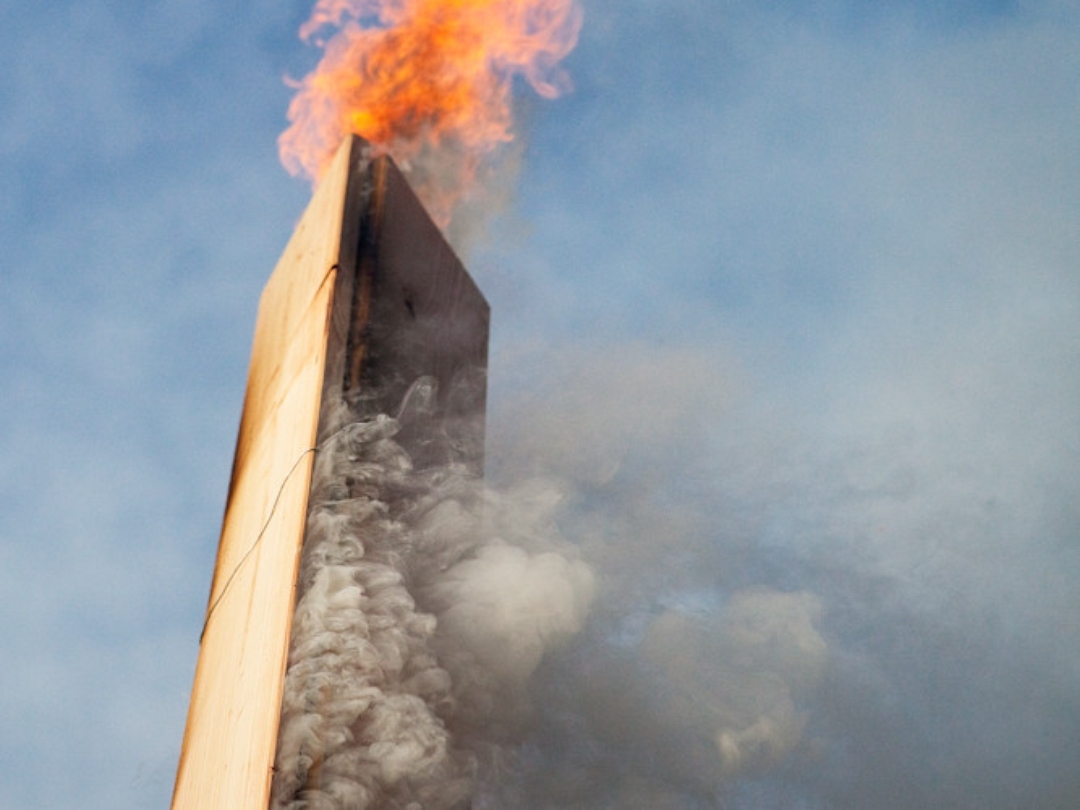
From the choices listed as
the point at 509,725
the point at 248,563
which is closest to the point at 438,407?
the point at 248,563

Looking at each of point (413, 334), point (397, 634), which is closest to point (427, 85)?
point (413, 334)

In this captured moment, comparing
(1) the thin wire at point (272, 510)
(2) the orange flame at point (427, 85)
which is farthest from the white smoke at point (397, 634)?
(2) the orange flame at point (427, 85)

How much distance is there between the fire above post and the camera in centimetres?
103

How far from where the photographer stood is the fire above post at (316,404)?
103cm

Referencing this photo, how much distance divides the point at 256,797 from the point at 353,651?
6.7 inches

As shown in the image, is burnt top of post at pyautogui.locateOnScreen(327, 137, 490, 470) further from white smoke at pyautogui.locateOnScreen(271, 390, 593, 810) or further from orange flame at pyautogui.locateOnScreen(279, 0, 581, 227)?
orange flame at pyautogui.locateOnScreen(279, 0, 581, 227)

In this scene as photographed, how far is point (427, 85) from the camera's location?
76.1 inches

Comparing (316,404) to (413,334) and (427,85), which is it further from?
(427,85)

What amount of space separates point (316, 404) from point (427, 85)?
1072mm

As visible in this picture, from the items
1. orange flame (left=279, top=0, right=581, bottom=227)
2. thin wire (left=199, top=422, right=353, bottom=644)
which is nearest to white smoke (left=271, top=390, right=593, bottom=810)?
thin wire (left=199, top=422, right=353, bottom=644)

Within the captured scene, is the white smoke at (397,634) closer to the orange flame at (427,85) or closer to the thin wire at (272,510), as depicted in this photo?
the thin wire at (272,510)

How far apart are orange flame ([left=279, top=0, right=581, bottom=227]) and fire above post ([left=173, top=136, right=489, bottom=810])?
1.41ft

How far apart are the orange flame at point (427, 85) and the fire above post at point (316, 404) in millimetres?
430

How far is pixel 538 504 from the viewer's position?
1594 millimetres
